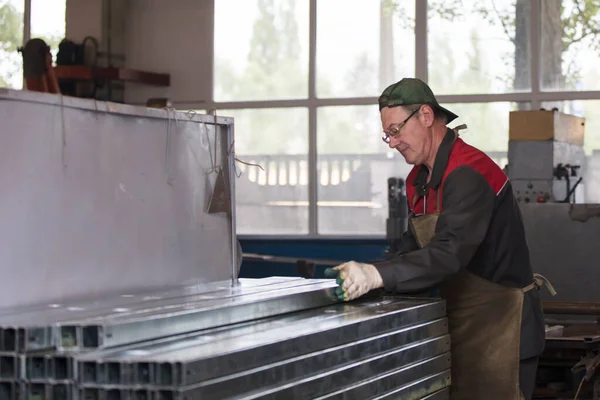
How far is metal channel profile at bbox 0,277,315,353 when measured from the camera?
1638 mm

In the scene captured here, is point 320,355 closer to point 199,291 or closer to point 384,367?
point 384,367

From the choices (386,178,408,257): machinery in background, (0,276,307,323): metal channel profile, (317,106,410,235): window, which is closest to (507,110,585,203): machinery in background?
(386,178,408,257): machinery in background

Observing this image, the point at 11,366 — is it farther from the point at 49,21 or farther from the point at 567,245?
the point at 49,21

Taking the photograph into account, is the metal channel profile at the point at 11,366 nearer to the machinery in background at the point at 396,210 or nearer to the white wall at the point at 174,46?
the machinery in background at the point at 396,210

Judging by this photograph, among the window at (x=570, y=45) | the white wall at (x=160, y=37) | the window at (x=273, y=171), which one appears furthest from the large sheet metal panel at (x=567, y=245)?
the white wall at (x=160, y=37)

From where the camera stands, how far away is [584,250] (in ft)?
17.5

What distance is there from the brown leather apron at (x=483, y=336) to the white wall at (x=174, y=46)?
6.10m

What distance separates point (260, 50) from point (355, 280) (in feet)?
20.8

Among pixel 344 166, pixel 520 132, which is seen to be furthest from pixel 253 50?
pixel 520 132

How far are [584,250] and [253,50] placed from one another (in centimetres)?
412

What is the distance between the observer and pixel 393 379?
2197 millimetres

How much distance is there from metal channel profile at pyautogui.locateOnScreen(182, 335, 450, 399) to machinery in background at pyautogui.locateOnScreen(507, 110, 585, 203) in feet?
10.5

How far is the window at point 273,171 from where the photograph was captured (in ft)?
27.3

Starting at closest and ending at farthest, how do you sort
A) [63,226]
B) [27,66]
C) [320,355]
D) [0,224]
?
[320,355]
[0,224]
[63,226]
[27,66]
